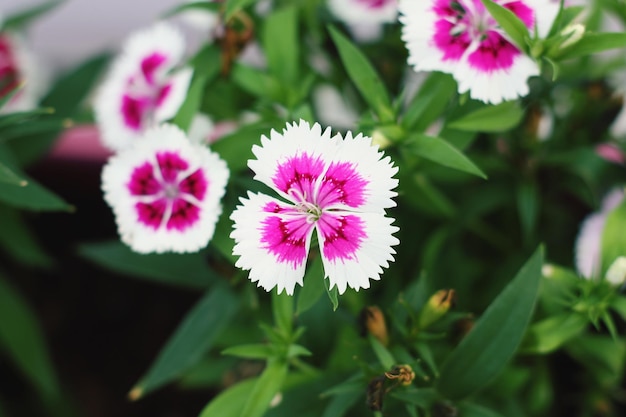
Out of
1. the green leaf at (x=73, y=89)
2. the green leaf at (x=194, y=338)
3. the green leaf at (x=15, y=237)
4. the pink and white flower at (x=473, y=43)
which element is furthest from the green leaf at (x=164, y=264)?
the pink and white flower at (x=473, y=43)

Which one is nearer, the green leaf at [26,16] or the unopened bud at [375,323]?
the unopened bud at [375,323]

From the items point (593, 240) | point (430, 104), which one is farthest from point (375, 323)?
point (593, 240)

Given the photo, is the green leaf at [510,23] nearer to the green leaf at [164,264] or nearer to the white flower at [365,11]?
the white flower at [365,11]

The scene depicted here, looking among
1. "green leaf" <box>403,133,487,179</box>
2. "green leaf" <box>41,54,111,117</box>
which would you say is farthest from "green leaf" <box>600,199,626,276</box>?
"green leaf" <box>41,54,111,117</box>

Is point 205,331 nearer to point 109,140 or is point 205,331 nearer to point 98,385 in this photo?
point 109,140

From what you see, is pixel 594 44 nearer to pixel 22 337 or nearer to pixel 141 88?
pixel 141 88

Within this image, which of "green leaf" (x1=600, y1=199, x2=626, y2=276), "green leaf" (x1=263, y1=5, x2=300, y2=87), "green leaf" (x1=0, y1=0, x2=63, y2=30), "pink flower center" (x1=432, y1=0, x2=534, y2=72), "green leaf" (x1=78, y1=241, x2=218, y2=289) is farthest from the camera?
"green leaf" (x1=0, y1=0, x2=63, y2=30)

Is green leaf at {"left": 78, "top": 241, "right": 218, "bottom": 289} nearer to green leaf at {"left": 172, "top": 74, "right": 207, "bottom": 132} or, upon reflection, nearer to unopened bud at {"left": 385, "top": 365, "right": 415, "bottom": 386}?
green leaf at {"left": 172, "top": 74, "right": 207, "bottom": 132}
